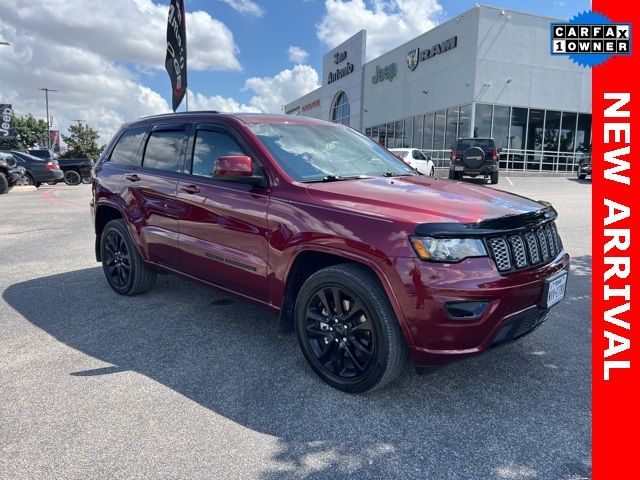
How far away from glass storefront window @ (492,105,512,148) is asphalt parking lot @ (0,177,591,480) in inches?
880

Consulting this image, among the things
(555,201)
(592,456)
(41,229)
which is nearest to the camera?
(592,456)

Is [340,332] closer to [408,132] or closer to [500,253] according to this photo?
[500,253]

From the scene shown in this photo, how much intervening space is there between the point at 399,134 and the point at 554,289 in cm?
3049

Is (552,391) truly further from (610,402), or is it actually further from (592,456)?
(592,456)

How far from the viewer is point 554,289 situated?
3000 millimetres

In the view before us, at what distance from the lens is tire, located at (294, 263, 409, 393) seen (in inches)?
111

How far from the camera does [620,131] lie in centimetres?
457

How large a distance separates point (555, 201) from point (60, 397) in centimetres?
1410

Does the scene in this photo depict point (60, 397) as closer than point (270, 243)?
Yes

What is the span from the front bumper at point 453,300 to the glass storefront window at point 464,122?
24.0m

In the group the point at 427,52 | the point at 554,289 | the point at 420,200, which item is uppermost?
the point at 427,52

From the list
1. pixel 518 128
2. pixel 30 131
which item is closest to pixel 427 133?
pixel 518 128

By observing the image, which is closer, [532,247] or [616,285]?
[532,247]

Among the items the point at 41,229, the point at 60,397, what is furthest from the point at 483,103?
the point at 60,397
